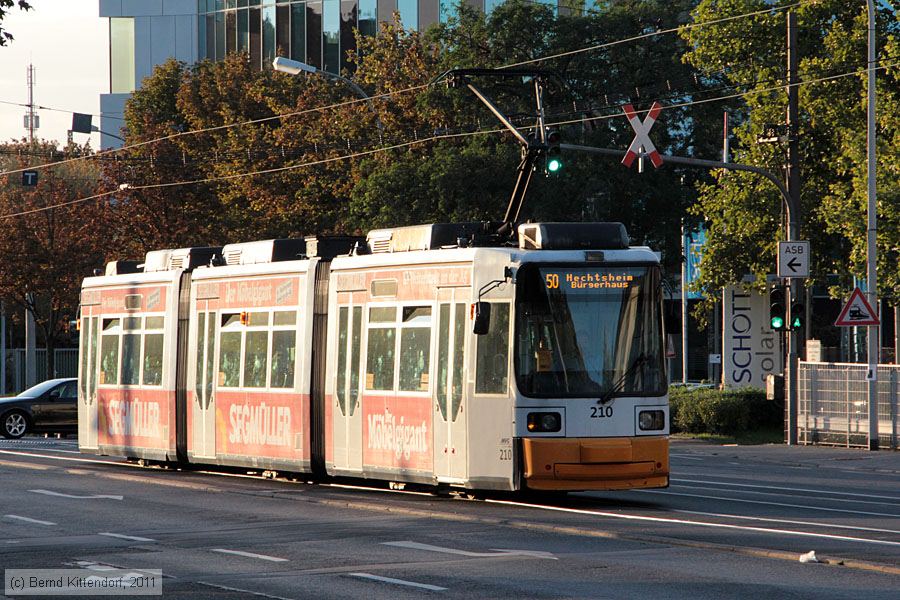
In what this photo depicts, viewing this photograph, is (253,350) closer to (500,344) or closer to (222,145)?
(500,344)

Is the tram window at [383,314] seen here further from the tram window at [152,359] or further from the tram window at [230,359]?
the tram window at [152,359]

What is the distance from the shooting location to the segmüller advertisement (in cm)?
3684

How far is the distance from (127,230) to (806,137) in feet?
75.7

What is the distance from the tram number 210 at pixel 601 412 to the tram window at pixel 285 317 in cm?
530

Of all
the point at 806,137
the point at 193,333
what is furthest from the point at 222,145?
the point at 193,333

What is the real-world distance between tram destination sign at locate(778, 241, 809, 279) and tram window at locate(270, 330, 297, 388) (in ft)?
45.4

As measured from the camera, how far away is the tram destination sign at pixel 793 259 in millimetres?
31797

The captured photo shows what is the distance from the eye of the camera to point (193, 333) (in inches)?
907

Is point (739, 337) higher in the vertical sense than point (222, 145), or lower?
lower

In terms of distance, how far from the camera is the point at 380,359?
1912 centimetres

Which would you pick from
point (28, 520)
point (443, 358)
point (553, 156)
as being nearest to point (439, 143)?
point (553, 156)

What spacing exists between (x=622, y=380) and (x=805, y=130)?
84.4ft

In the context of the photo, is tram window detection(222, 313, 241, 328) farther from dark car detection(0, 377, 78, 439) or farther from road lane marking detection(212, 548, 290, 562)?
dark car detection(0, 377, 78, 439)

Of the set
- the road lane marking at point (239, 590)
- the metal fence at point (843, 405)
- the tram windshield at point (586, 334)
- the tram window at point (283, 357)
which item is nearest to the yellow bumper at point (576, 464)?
the tram windshield at point (586, 334)
